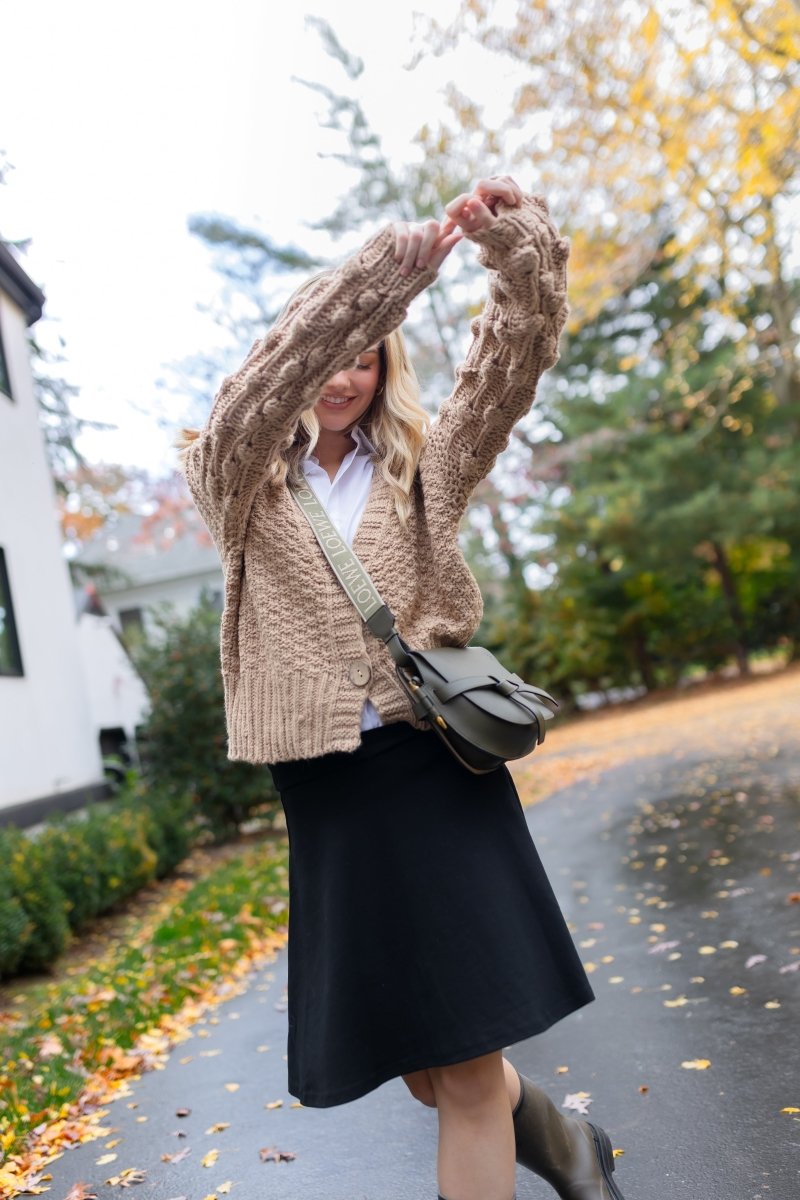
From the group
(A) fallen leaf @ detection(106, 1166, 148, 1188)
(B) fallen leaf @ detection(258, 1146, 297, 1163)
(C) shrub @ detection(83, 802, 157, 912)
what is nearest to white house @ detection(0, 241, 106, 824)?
(C) shrub @ detection(83, 802, 157, 912)

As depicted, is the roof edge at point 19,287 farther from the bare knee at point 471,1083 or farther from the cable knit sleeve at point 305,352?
the bare knee at point 471,1083

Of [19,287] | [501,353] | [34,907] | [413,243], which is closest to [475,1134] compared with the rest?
[501,353]

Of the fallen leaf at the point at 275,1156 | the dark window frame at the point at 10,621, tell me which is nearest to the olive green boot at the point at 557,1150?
the fallen leaf at the point at 275,1156

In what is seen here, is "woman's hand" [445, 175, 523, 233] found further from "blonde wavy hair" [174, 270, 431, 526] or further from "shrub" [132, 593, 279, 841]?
"shrub" [132, 593, 279, 841]

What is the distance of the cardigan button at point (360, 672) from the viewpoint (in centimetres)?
222

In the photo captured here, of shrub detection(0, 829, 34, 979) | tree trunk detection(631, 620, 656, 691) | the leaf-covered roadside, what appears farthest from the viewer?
tree trunk detection(631, 620, 656, 691)

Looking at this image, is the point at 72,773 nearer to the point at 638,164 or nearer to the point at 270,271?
the point at 638,164

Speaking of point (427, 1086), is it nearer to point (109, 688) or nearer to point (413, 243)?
point (413, 243)

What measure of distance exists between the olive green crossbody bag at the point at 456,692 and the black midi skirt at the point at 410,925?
0.11 metres

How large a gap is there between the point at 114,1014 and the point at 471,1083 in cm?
360

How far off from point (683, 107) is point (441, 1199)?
10976 mm

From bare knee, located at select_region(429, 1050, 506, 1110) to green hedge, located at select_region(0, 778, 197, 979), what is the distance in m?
4.83

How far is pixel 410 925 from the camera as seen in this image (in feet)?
7.18

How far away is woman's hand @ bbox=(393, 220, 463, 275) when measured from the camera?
6.98ft
